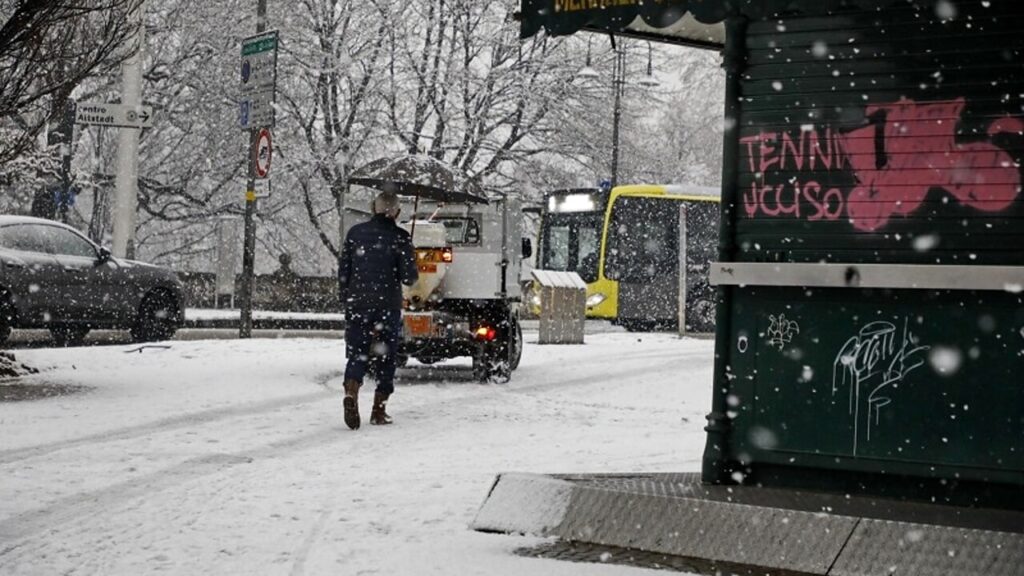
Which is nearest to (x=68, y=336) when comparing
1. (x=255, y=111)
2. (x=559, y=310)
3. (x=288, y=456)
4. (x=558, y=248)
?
(x=255, y=111)

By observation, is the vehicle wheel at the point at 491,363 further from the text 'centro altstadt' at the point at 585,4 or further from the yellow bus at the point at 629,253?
the yellow bus at the point at 629,253

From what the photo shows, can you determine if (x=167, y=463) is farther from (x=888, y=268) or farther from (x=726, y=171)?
(x=888, y=268)

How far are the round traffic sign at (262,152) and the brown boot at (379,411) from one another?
33.6 ft

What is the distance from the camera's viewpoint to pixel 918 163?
626 centimetres

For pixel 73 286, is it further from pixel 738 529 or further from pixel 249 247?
pixel 738 529

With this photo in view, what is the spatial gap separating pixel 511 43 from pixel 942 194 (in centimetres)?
2811

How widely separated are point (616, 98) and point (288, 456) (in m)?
27.0

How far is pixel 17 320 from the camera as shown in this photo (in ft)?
55.9

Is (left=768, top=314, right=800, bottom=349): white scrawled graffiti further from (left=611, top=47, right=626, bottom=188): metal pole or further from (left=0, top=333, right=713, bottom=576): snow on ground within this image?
(left=611, top=47, right=626, bottom=188): metal pole

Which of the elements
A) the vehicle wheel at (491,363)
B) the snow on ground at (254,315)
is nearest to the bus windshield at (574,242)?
the snow on ground at (254,315)

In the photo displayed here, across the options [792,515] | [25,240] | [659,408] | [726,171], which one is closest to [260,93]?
[25,240]

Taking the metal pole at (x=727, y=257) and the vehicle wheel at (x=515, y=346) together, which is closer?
the metal pole at (x=727, y=257)

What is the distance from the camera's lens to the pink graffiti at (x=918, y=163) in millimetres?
6062

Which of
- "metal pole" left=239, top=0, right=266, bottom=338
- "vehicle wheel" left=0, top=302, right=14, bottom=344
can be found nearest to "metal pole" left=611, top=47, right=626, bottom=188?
"metal pole" left=239, top=0, right=266, bottom=338
